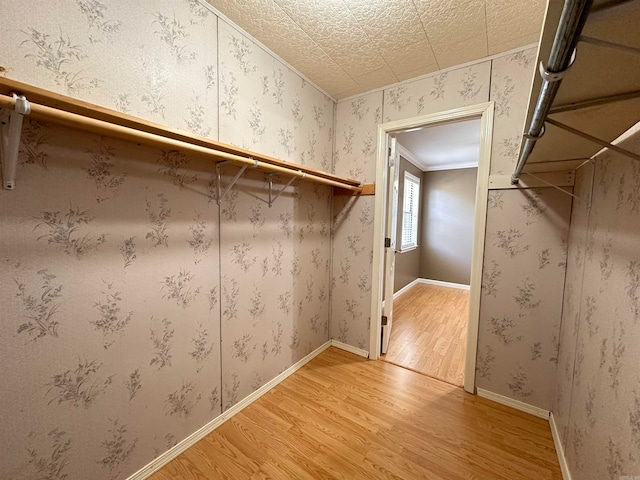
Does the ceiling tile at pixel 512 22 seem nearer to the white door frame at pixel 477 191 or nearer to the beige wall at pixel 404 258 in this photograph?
the white door frame at pixel 477 191

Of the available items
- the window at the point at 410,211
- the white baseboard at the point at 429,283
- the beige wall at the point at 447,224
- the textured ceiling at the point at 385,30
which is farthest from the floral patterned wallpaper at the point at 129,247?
the beige wall at the point at 447,224

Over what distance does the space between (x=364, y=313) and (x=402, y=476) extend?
3.81 feet

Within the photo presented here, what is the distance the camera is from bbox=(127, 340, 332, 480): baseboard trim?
3.97 ft

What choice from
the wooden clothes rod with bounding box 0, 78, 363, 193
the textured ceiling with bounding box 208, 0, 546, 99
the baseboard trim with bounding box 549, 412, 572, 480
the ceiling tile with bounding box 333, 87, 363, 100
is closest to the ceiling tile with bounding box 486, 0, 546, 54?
the textured ceiling with bounding box 208, 0, 546, 99

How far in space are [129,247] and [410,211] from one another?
14.3 feet

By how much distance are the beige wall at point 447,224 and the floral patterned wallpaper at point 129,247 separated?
4062 millimetres

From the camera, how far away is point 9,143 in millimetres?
767

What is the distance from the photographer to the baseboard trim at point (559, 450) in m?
1.21

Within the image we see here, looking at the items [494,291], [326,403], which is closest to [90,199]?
[326,403]

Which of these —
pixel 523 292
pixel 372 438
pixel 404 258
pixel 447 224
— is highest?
pixel 447 224

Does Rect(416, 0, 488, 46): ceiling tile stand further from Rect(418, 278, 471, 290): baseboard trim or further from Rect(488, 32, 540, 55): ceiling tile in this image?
Rect(418, 278, 471, 290): baseboard trim

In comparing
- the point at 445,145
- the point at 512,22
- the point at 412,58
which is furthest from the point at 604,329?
the point at 445,145

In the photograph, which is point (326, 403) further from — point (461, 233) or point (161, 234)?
point (461, 233)

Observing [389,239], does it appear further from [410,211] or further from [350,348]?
[410,211]
